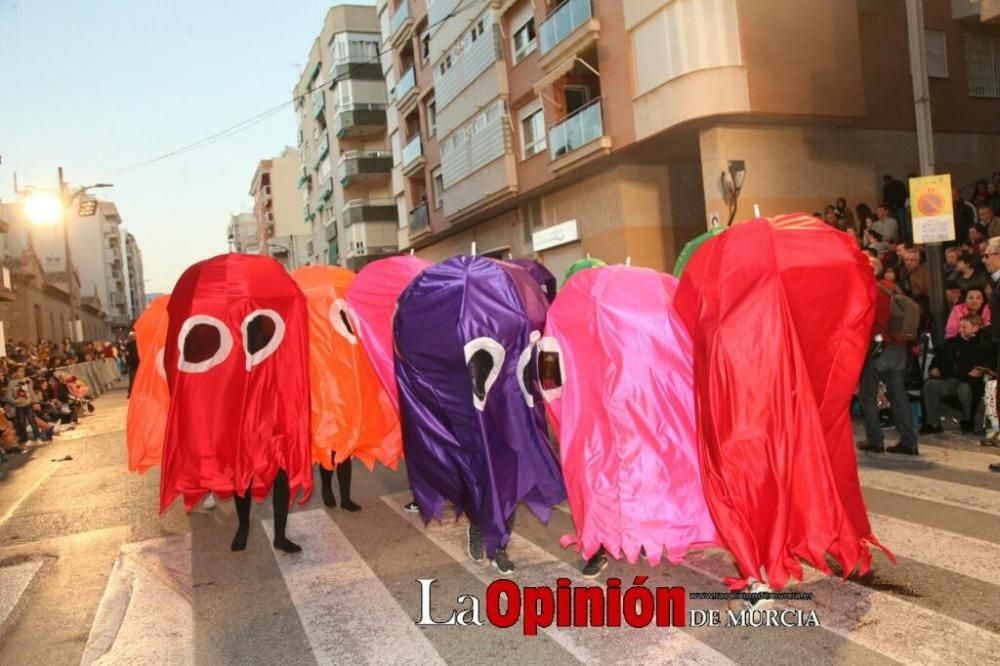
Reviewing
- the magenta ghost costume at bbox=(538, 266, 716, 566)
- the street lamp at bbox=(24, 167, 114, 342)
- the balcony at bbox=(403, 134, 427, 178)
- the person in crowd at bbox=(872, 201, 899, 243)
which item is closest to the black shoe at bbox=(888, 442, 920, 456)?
the magenta ghost costume at bbox=(538, 266, 716, 566)

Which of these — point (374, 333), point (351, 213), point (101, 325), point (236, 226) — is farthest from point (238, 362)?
point (236, 226)

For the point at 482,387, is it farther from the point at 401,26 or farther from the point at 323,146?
the point at 323,146

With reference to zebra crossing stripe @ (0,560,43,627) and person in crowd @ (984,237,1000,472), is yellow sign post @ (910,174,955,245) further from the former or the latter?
zebra crossing stripe @ (0,560,43,627)

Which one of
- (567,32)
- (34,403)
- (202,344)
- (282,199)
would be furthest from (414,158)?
(282,199)

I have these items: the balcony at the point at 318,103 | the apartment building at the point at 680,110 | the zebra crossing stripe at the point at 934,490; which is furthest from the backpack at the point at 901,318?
the balcony at the point at 318,103

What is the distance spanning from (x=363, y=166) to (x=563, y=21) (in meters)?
26.4

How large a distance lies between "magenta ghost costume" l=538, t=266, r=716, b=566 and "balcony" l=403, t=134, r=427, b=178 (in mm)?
29400

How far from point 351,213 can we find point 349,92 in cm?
704

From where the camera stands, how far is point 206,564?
5680mm

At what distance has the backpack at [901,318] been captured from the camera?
729cm

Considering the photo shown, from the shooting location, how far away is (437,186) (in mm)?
32281

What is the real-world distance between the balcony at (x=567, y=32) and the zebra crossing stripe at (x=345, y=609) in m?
15.8

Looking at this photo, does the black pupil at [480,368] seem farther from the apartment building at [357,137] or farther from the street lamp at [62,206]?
the apartment building at [357,137]

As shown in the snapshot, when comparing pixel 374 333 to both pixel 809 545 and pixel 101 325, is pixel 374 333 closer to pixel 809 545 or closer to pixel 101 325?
pixel 809 545
